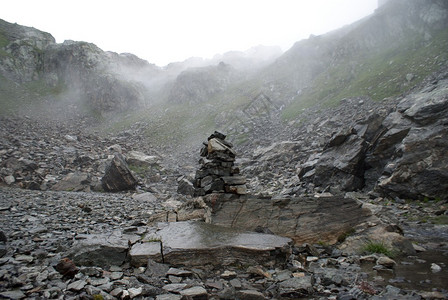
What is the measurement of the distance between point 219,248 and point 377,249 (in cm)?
546

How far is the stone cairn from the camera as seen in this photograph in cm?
1253

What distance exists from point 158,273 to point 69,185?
62.9ft

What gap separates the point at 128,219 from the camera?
1285 cm

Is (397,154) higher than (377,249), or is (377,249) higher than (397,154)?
(397,154)

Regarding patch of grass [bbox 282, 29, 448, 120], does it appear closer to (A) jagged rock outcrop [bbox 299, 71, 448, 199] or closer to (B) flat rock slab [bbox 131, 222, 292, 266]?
(A) jagged rock outcrop [bbox 299, 71, 448, 199]

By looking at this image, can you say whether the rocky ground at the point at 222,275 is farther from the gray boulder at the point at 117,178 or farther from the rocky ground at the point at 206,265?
the gray boulder at the point at 117,178

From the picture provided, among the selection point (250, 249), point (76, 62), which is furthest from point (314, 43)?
point (250, 249)

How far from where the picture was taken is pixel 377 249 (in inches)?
339

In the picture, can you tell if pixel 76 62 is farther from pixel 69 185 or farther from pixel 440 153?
pixel 440 153

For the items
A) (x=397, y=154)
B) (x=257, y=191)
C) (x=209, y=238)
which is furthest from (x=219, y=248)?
(x=397, y=154)

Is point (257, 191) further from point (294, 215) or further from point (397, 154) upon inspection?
point (294, 215)

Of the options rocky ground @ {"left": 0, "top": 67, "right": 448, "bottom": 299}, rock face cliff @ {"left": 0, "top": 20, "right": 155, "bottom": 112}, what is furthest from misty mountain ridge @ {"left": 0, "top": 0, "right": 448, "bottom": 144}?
rocky ground @ {"left": 0, "top": 67, "right": 448, "bottom": 299}

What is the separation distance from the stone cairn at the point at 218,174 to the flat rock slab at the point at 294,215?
0.57 metres

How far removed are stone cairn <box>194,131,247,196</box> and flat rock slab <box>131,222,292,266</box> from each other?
3.66 meters
